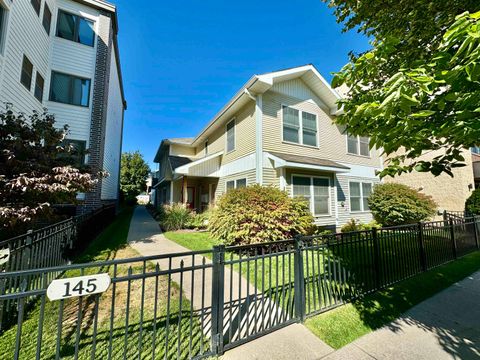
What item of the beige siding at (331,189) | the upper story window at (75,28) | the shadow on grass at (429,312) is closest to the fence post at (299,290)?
the shadow on grass at (429,312)

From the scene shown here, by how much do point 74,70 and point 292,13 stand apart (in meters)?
10.6

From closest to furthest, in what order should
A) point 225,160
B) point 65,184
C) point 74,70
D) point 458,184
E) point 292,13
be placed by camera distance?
point 65,184, point 292,13, point 74,70, point 225,160, point 458,184

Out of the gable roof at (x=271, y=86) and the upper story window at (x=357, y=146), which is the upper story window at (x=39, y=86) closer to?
the gable roof at (x=271, y=86)

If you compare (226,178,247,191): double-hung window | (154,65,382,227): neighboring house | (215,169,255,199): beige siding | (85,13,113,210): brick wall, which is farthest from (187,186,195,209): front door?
(85,13,113,210): brick wall

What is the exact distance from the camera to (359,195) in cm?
1327

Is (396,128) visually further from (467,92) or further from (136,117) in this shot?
(136,117)

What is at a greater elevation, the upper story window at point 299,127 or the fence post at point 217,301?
the upper story window at point 299,127

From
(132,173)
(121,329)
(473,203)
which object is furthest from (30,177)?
(132,173)

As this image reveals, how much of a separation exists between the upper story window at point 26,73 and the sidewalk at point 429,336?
12562 millimetres

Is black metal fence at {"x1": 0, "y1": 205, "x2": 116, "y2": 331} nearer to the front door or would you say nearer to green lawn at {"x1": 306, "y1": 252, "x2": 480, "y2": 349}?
green lawn at {"x1": 306, "y1": 252, "x2": 480, "y2": 349}

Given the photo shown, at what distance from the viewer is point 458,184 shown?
1460 cm

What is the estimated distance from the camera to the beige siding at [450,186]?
14.5m

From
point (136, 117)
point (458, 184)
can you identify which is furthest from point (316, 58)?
point (136, 117)

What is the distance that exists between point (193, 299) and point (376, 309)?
3210mm
